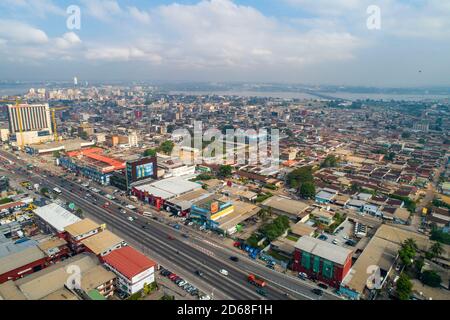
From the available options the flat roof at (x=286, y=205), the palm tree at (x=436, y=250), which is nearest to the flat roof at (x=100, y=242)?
the flat roof at (x=286, y=205)

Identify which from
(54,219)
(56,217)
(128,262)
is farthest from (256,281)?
(56,217)

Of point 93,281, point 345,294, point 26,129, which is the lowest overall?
point 345,294

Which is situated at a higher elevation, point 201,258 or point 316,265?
point 316,265

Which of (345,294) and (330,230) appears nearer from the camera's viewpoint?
(345,294)

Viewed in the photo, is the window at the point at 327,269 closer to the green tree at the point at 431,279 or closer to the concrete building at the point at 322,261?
the concrete building at the point at 322,261

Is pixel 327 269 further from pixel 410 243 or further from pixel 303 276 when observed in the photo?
pixel 410 243
